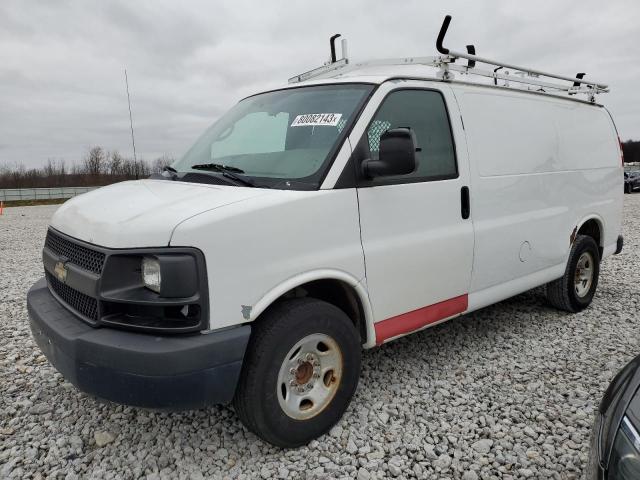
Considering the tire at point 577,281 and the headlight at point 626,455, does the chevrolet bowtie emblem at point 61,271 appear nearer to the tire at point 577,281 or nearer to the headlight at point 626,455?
the headlight at point 626,455

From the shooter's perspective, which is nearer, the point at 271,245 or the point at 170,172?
the point at 271,245

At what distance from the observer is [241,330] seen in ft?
8.15

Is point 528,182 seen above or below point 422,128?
below

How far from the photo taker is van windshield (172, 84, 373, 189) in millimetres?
2967

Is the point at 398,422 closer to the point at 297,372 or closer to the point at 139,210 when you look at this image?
the point at 297,372

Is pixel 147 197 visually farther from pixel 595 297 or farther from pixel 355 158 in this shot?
pixel 595 297

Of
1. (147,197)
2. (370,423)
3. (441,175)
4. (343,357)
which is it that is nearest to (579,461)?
(370,423)

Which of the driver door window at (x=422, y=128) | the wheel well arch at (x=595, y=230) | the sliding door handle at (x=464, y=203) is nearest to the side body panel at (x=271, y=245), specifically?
the driver door window at (x=422, y=128)

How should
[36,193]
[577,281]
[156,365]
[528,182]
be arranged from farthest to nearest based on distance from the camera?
[36,193] → [577,281] → [528,182] → [156,365]

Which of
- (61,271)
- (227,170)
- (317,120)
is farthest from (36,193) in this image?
(317,120)

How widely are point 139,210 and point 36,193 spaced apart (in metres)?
45.6

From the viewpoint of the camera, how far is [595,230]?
18.1 feet

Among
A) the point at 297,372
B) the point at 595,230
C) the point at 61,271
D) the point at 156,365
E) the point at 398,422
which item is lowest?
the point at 398,422

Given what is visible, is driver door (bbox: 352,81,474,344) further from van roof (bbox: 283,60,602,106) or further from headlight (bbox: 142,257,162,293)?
headlight (bbox: 142,257,162,293)
